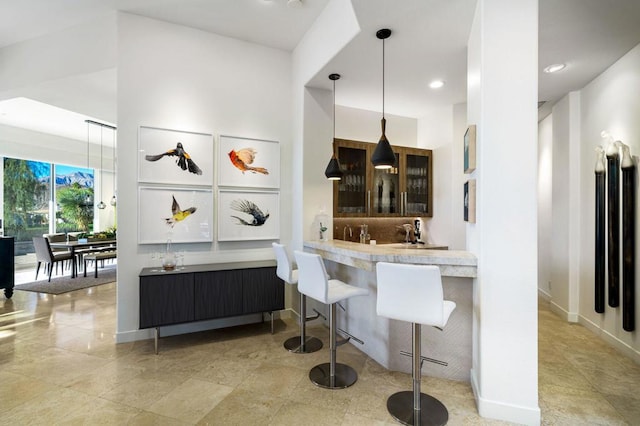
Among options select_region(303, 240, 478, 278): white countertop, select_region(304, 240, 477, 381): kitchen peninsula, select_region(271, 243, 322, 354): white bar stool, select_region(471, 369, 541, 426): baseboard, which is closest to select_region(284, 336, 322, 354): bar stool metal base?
select_region(271, 243, 322, 354): white bar stool

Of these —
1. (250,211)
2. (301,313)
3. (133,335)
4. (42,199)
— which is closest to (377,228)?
(250,211)

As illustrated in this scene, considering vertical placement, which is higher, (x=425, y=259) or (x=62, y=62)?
(x=62, y=62)

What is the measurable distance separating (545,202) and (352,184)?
3.24 m

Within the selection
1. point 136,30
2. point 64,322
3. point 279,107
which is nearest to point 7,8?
point 136,30

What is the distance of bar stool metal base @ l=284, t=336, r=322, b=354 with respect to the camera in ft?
10.6

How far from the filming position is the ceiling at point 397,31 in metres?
2.57

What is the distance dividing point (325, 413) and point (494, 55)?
273 centimetres

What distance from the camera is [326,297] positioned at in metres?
2.61

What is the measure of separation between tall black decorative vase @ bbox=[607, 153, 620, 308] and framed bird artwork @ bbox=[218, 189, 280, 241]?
12.1 ft

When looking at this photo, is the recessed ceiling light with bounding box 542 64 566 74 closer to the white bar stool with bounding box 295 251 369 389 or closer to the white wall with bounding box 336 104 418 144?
the white wall with bounding box 336 104 418 144

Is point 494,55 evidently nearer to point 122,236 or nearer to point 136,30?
point 136,30

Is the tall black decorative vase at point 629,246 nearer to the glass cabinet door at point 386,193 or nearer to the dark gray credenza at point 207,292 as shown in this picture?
the glass cabinet door at point 386,193

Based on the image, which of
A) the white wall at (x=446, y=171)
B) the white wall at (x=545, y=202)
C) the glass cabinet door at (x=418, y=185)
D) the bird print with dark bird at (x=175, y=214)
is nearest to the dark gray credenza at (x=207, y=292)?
the bird print with dark bird at (x=175, y=214)

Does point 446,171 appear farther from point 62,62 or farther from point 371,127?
point 62,62
